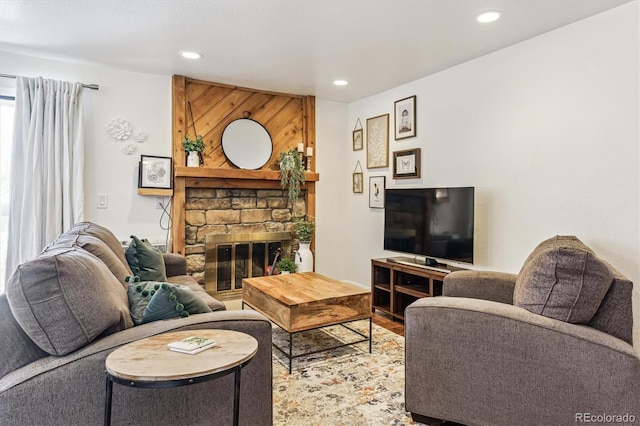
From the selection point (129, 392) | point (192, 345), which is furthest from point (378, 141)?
point (129, 392)

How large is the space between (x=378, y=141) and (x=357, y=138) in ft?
1.41

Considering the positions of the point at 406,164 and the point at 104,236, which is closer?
the point at 104,236

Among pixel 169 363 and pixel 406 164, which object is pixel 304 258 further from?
pixel 169 363

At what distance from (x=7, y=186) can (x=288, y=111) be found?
2.84 meters

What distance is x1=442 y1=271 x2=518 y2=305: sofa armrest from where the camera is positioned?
7.95 ft

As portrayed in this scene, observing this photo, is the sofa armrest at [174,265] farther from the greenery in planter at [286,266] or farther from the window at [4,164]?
the window at [4,164]

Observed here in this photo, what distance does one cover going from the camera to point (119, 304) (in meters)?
1.59

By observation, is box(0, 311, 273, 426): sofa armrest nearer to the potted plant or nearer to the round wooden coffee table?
the round wooden coffee table

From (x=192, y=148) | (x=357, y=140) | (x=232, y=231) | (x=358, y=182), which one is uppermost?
(x=357, y=140)

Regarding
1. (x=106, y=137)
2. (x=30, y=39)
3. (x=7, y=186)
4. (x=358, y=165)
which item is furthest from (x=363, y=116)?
(x=7, y=186)

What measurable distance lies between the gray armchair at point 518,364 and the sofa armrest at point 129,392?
0.76 m

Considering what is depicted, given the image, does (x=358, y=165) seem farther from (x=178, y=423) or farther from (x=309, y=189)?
(x=178, y=423)

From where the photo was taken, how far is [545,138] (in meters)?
2.92

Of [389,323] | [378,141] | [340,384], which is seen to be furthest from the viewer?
[378,141]
